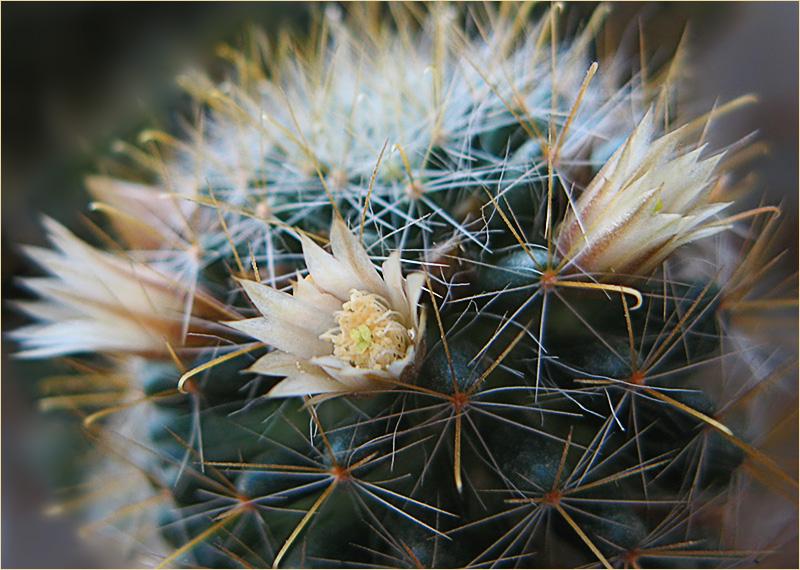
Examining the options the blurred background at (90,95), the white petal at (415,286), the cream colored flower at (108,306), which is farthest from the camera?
the blurred background at (90,95)

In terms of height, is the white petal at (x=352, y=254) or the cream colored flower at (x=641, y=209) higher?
the white petal at (x=352, y=254)

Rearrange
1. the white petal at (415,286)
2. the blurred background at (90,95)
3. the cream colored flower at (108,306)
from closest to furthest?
the white petal at (415,286)
the cream colored flower at (108,306)
the blurred background at (90,95)

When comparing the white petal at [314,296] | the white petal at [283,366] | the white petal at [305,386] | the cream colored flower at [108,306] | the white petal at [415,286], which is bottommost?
the white petal at [305,386]

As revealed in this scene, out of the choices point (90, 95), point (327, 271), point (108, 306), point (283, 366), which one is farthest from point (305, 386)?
point (90, 95)

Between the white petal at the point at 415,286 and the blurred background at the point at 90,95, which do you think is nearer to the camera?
the white petal at the point at 415,286

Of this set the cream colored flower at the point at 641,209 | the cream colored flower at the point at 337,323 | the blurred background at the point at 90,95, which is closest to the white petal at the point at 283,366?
the cream colored flower at the point at 337,323

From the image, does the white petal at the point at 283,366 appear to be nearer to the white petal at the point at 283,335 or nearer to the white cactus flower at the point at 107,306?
the white petal at the point at 283,335

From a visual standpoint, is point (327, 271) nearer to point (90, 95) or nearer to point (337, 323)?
point (337, 323)

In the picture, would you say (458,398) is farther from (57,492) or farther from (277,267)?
(57,492)
